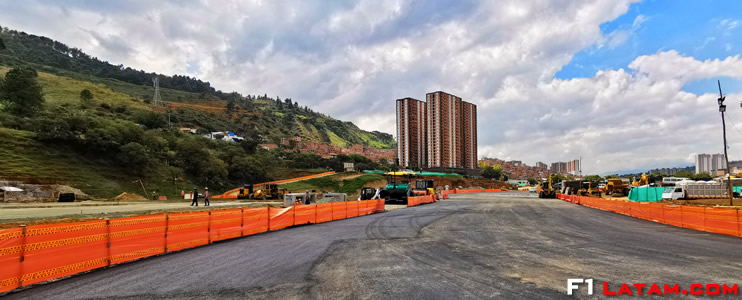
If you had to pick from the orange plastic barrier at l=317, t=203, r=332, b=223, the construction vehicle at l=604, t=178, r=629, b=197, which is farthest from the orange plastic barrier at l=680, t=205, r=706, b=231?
the construction vehicle at l=604, t=178, r=629, b=197

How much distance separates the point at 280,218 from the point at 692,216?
54.3ft

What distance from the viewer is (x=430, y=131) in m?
122

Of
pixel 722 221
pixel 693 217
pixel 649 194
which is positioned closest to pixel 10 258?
pixel 722 221

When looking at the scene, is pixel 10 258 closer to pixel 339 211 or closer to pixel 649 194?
pixel 339 211

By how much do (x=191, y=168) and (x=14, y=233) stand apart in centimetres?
6415

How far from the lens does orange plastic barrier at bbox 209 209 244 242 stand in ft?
38.8

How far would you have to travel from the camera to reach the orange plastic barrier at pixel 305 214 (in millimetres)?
17109

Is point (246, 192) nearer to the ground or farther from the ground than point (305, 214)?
nearer to the ground

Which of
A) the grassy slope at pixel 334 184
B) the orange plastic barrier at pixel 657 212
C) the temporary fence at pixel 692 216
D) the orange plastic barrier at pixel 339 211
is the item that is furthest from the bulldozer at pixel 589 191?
the grassy slope at pixel 334 184

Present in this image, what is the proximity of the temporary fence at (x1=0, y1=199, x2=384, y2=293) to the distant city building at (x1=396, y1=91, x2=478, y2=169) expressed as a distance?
11070cm

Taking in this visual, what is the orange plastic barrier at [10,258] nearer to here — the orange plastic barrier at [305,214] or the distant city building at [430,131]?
the orange plastic barrier at [305,214]

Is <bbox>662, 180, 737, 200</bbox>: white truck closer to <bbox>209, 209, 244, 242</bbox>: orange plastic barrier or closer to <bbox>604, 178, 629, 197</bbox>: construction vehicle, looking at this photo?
<bbox>604, 178, 629, 197</bbox>: construction vehicle

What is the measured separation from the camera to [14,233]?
6.59 m
